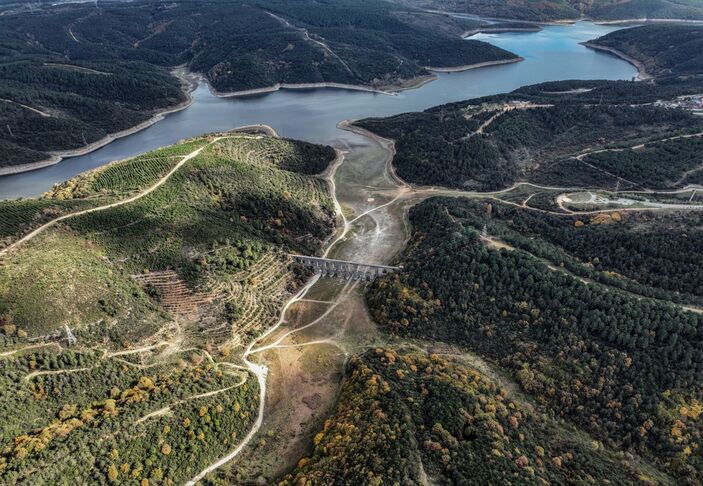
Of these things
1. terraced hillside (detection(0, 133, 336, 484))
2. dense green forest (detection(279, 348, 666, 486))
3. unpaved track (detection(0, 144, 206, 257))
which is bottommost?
dense green forest (detection(279, 348, 666, 486))

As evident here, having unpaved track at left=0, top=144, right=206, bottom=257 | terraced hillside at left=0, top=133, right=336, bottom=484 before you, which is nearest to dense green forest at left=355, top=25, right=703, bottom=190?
terraced hillside at left=0, top=133, right=336, bottom=484

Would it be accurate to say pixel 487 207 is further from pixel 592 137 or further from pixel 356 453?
pixel 356 453

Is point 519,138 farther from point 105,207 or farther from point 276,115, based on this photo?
point 105,207

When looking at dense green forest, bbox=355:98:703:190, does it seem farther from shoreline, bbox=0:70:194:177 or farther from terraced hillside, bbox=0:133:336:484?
shoreline, bbox=0:70:194:177

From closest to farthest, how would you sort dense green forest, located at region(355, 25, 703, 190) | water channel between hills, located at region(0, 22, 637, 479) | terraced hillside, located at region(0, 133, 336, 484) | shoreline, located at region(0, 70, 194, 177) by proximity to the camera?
1. terraced hillside, located at region(0, 133, 336, 484)
2. water channel between hills, located at region(0, 22, 637, 479)
3. dense green forest, located at region(355, 25, 703, 190)
4. shoreline, located at region(0, 70, 194, 177)

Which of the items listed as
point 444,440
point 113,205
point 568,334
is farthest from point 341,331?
point 113,205

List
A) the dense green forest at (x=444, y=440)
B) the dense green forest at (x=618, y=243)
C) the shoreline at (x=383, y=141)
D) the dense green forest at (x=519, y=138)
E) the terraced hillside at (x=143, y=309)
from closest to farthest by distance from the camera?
1. the dense green forest at (x=444, y=440)
2. the terraced hillside at (x=143, y=309)
3. the dense green forest at (x=618, y=243)
4. the dense green forest at (x=519, y=138)
5. the shoreline at (x=383, y=141)

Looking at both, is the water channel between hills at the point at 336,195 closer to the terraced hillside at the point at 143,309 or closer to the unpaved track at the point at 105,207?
the terraced hillside at the point at 143,309

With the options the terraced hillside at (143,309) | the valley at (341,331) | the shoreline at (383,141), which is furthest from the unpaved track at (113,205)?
the shoreline at (383,141)
